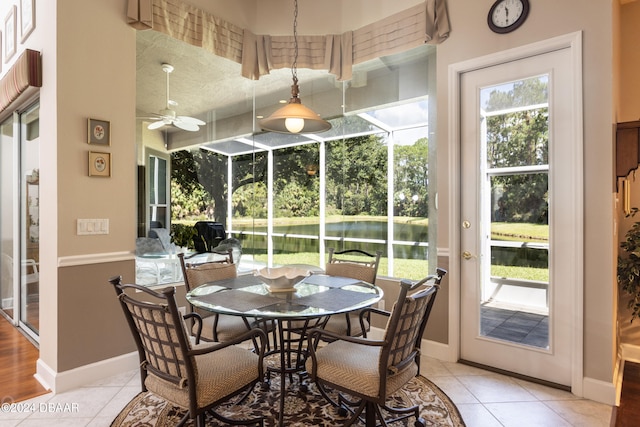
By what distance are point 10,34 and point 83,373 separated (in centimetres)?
320

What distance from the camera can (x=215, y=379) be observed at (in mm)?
1758

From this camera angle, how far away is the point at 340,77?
3.80 metres

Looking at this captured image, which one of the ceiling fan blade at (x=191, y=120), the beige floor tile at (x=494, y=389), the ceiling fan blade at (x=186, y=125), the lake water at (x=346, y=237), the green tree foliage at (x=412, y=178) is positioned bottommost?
the beige floor tile at (x=494, y=389)

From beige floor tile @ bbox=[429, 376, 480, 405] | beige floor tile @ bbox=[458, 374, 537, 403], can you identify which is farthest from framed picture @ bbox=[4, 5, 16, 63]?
beige floor tile @ bbox=[458, 374, 537, 403]

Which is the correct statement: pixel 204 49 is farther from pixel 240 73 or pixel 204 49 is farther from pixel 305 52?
pixel 305 52

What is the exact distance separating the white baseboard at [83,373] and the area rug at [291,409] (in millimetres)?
496

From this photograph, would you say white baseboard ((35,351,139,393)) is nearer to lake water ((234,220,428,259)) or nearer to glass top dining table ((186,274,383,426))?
glass top dining table ((186,274,383,426))

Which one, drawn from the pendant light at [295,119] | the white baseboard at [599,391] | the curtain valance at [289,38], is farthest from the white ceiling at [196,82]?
the white baseboard at [599,391]

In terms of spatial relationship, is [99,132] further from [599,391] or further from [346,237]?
[599,391]

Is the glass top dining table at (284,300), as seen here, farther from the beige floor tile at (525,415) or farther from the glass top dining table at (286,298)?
the beige floor tile at (525,415)

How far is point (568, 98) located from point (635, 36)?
1205 millimetres

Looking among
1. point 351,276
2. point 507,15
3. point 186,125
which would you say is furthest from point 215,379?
point 507,15

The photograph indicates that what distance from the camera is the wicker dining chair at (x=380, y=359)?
5.67 feet

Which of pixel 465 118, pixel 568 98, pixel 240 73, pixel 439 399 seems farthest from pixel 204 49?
pixel 439 399
